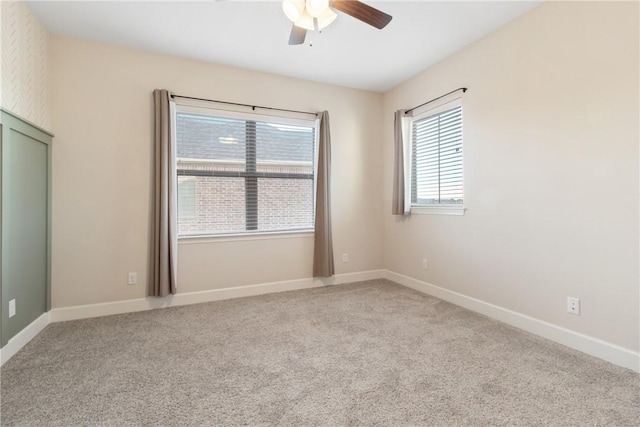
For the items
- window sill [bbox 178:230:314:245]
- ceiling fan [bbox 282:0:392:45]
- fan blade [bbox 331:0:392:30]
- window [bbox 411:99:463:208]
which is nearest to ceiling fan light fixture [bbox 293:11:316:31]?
ceiling fan [bbox 282:0:392:45]

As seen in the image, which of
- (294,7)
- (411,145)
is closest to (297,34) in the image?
(294,7)

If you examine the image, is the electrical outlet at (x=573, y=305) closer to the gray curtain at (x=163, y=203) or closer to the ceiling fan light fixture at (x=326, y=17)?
the ceiling fan light fixture at (x=326, y=17)

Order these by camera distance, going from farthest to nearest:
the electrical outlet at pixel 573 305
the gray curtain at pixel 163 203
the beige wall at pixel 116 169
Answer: the gray curtain at pixel 163 203
the beige wall at pixel 116 169
the electrical outlet at pixel 573 305

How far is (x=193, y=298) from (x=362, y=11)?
3080 millimetres

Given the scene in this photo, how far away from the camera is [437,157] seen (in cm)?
354

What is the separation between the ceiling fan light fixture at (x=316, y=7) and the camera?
1896 mm

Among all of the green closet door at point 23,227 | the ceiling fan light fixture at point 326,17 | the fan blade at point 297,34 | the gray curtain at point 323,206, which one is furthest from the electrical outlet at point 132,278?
the ceiling fan light fixture at point 326,17

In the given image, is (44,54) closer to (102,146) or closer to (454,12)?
(102,146)

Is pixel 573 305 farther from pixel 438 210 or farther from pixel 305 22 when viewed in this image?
pixel 305 22

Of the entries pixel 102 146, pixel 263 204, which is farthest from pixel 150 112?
pixel 263 204

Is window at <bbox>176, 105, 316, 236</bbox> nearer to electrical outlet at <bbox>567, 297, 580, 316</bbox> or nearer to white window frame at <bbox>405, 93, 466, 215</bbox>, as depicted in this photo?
white window frame at <bbox>405, 93, 466, 215</bbox>

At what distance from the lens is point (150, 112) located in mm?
3135

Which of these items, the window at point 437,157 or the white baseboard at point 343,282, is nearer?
the white baseboard at point 343,282

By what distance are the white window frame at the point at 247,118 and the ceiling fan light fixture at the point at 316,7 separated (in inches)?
68.4
